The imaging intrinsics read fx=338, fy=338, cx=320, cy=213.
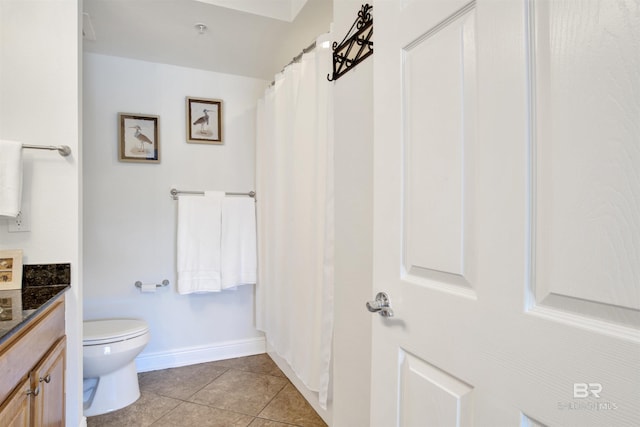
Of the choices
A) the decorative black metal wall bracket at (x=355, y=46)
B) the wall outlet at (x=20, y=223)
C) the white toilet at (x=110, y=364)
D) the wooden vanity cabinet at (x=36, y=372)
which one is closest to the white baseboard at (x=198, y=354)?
the white toilet at (x=110, y=364)

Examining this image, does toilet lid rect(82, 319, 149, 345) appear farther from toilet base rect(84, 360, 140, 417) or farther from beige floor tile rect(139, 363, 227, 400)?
beige floor tile rect(139, 363, 227, 400)

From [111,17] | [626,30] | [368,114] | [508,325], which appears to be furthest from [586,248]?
[111,17]

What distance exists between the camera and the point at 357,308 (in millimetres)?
1300

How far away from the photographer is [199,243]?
257 centimetres

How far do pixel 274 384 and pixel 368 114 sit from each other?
1.94 metres

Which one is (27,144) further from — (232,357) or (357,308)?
(232,357)

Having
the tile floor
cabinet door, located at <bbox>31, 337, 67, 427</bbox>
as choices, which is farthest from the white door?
the tile floor

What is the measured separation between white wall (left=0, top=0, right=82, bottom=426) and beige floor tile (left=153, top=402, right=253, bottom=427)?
18.9 inches

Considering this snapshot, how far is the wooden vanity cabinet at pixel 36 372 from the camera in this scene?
0.92 meters

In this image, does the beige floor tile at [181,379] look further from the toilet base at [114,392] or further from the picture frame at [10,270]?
the picture frame at [10,270]

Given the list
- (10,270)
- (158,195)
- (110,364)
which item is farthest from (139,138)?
(110,364)

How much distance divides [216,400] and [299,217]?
1.25 meters

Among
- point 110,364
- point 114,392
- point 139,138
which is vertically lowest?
point 114,392

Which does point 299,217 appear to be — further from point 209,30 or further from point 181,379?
point 181,379
